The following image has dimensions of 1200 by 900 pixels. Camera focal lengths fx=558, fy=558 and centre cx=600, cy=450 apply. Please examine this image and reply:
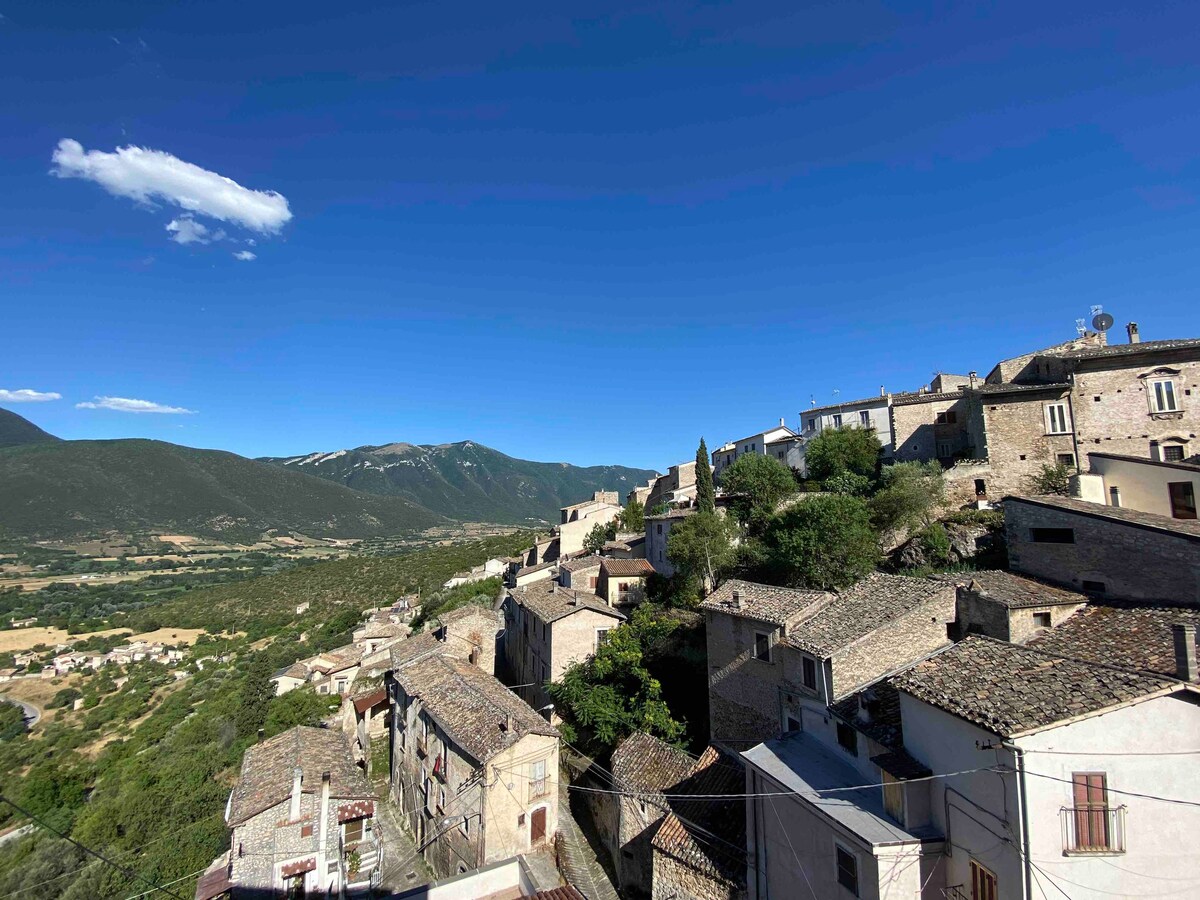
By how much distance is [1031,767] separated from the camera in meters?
8.57

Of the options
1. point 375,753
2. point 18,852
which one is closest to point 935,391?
point 375,753

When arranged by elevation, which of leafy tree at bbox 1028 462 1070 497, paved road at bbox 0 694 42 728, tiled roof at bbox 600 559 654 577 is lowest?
paved road at bbox 0 694 42 728

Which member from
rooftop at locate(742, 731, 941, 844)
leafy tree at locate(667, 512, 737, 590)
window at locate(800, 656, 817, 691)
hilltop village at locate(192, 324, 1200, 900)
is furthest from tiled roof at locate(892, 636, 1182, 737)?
leafy tree at locate(667, 512, 737, 590)

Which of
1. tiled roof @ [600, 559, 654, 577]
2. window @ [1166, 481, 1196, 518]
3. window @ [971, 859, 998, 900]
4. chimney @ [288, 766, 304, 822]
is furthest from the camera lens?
tiled roof @ [600, 559, 654, 577]

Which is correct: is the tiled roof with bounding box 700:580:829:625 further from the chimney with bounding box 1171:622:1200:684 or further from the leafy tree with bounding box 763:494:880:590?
the chimney with bounding box 1171:622:1200:684

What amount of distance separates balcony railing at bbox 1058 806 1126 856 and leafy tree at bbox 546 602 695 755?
1280 cm

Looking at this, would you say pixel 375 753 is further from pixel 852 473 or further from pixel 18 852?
pixel 852 473

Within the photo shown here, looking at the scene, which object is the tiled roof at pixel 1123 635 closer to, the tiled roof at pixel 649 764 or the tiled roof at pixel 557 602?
the tiled roof at pixel 649 764

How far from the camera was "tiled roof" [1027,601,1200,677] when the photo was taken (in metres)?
9.95

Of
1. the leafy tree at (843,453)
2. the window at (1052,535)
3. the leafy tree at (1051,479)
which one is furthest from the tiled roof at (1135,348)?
the window at (1052,535)

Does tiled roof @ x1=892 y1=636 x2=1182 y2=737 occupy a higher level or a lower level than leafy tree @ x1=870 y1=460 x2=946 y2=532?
lower

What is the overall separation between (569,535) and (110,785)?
3501 centimetres

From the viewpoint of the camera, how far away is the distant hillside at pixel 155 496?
15150 cm

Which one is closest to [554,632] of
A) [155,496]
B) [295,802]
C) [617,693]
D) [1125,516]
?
[617,693]
